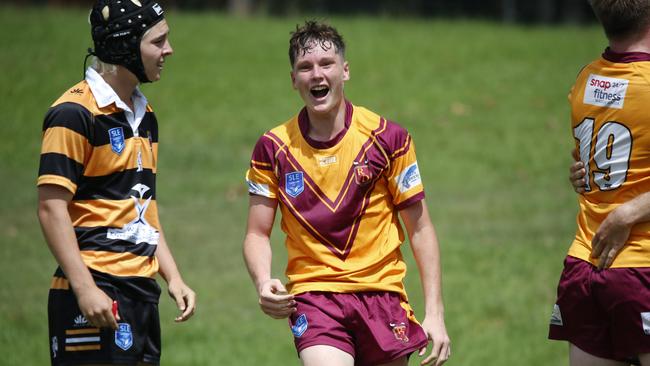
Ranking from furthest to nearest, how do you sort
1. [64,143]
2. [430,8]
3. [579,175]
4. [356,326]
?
[430,8] < [356,326] < [579,175] < [64,143]

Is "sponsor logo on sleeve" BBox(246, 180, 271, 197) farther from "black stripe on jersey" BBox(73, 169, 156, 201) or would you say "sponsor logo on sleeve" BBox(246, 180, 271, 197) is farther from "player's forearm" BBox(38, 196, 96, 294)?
"player's forearm" BBox(38, 196, 96, 294)

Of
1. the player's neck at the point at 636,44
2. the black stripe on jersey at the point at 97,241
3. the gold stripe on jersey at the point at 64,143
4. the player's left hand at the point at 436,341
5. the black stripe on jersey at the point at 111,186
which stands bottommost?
the player's left hand at the point at 436,341

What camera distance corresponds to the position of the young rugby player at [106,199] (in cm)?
441

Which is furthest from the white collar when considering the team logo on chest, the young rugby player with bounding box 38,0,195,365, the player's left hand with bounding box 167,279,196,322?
the team logo on chest

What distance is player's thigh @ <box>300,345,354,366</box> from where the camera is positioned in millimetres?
4598

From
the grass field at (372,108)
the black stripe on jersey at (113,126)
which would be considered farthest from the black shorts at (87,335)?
the grass field at (372,108)

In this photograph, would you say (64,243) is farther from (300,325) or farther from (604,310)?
(604,310)

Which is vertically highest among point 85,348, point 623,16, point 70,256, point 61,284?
point 623,16

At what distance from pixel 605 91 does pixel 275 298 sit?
174cm

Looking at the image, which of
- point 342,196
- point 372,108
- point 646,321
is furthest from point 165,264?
point 372,108

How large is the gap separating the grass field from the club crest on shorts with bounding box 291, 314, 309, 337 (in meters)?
3.88

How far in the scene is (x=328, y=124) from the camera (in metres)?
4.95

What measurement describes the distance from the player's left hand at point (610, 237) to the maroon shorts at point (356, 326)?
0.92 meters

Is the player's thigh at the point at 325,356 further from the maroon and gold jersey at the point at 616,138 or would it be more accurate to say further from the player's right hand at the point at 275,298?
the maroon and gold jersey at the point at 616,138
